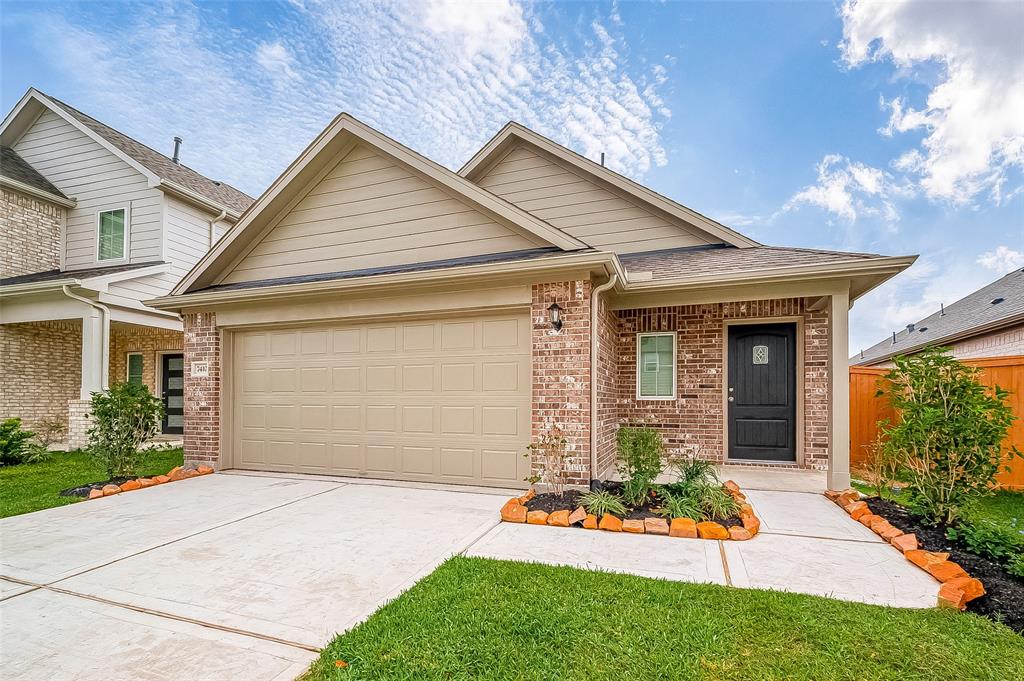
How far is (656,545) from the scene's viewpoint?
398 centimetres

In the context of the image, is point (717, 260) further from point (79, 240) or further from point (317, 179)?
point (79, 240)

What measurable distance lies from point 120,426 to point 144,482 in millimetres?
883

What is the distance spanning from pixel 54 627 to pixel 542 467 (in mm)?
4076

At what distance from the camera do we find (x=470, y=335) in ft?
20.4

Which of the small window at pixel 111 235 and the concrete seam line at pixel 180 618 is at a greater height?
the small window at pixel 111 235

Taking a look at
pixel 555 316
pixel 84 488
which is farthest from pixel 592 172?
pixel 84 488

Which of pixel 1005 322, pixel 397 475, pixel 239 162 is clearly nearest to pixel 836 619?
pixel 397 475

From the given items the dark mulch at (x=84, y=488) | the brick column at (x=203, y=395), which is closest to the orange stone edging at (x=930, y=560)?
the brick column at (x=203, y=395)

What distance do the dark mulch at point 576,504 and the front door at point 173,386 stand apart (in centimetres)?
1085

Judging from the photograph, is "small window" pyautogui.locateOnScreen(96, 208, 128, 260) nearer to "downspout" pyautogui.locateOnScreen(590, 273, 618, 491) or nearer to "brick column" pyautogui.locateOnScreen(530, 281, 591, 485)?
"brick column" pyautogui.locateOnScreen(530, 281, 591, 485)

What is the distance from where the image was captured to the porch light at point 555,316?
5.54m

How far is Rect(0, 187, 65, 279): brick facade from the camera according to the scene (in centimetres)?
1042

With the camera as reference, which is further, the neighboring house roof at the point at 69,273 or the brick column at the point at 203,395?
the neighboring house roof at the point at 69,273

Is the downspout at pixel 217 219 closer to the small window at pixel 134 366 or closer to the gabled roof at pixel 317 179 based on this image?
the small window at pixel 134 366
